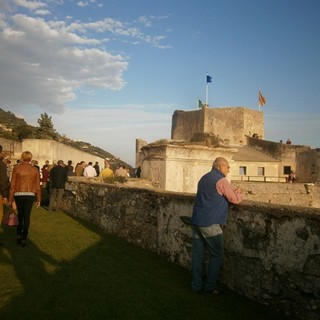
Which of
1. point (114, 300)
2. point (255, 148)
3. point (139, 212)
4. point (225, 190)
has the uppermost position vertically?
point (255, 148)

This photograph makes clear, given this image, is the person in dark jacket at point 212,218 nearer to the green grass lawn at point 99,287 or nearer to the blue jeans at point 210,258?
the blue jeans at point 210,258

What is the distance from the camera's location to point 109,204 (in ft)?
29.9

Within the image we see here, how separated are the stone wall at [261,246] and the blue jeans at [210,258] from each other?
0.90 feet

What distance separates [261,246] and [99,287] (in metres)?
2.14

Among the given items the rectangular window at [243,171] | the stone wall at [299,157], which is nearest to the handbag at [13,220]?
the rectangular window at [243,171]

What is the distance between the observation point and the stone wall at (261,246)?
3955 mm

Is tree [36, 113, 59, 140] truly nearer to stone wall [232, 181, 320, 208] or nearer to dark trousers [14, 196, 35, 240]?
stone wall [232, 181, 320, 208]

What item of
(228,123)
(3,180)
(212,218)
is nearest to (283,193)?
(3,180)

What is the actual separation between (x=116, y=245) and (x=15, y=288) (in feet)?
9.39

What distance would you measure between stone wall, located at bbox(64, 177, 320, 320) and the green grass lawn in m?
0.20

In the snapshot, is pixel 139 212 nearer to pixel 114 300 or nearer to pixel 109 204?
pixel 109 204

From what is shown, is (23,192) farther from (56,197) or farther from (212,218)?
(56,197)

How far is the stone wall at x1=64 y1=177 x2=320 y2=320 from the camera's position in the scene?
3.96 m

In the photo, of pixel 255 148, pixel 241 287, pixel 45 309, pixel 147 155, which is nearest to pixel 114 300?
pixel 45 309
